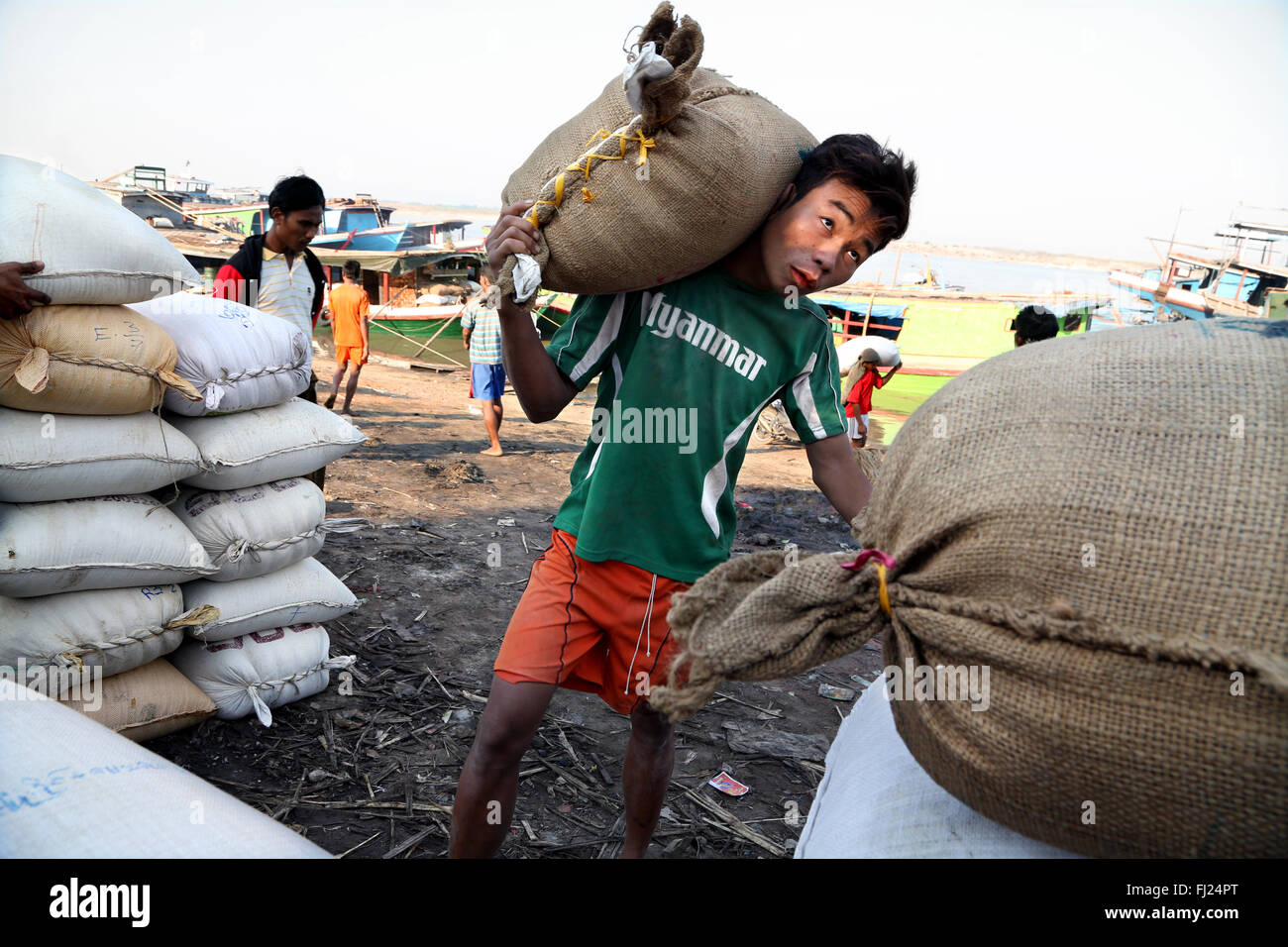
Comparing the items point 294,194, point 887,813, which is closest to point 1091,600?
point 887,813

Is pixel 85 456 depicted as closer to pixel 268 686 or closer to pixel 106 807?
pixel 268 686

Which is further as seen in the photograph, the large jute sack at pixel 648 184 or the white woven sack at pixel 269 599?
the white woven sack at pixel 269 599

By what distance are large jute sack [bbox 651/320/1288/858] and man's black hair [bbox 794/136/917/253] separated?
26.6 inches

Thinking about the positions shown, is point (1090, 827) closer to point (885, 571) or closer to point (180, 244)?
point (885, 571)

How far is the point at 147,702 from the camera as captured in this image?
2627 mm

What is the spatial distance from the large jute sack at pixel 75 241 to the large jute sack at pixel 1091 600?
2.17 metres

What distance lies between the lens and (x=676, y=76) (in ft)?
4.91

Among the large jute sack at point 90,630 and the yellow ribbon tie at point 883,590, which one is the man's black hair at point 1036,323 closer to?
the yellow ribbon tie at point 883,590

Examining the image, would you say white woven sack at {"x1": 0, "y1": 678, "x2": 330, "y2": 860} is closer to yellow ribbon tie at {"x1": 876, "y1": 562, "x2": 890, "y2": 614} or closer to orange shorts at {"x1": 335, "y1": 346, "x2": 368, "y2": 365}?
yellow ribbon tie at {"x1": 876, "y1": 562, "x2": 890, "y2": 614}

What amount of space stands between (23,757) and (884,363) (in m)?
8.31

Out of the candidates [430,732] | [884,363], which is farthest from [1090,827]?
[884,363]

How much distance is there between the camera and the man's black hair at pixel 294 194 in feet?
13.9

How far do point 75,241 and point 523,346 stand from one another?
1481 mm

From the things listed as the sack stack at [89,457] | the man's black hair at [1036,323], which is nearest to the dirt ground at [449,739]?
the sack stack at [89,457]
